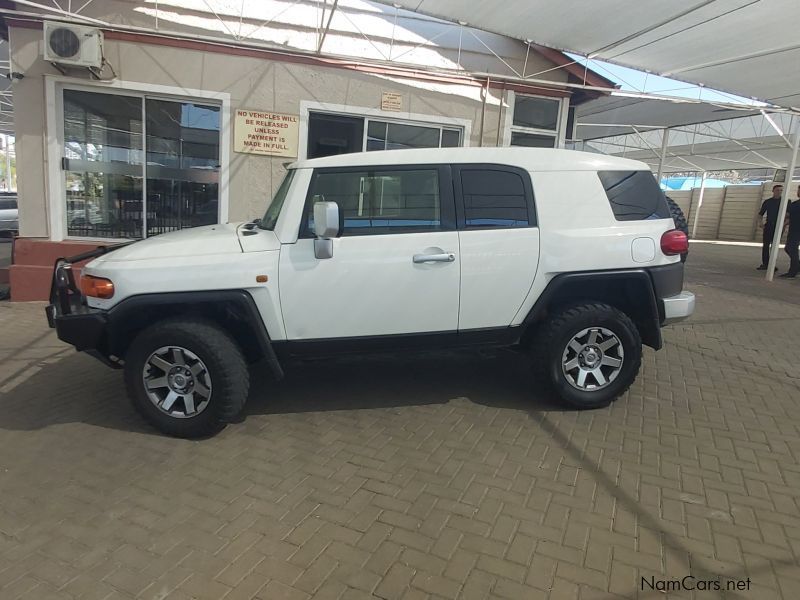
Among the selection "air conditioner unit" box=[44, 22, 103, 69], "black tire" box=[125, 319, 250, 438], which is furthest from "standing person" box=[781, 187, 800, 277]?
"air conditioner unit" box=[44, 22, 103, 69]

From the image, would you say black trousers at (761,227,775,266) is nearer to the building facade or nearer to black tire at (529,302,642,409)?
the building facade

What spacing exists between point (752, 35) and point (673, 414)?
5.69 metres

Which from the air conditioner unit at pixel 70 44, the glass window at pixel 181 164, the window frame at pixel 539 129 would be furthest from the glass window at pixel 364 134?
the air conditioner unit at pixel 70 44

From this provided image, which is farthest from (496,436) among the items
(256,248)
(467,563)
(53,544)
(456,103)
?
(456,103)

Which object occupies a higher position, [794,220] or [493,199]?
[794,220]

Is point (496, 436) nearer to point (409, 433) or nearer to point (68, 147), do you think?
point (409, 433)

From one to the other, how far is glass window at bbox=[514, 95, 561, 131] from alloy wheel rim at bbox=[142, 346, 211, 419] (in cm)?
661

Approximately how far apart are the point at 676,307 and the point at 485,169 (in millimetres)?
1783

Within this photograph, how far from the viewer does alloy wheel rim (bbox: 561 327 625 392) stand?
402 cm

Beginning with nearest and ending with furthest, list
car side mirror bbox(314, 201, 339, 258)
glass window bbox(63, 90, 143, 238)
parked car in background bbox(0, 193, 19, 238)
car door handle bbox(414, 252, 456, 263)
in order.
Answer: car side mirror bbox(314, 201, 339, 258) → car door handle bbox(414, 252, 456, 263) → glass window bbox(63, 90, 143, 238) → parked car in background bbox(0, 193, 19, 238)

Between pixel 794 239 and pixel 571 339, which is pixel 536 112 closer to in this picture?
pixel 571 339

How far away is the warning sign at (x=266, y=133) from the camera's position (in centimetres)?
750

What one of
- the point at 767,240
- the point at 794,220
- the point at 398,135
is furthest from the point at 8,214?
the point at 767,240

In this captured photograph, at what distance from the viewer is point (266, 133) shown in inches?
299
